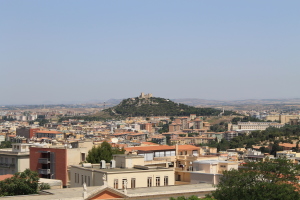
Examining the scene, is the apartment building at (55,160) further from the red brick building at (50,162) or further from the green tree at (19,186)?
the green tree at (19,186)

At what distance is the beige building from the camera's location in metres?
29.3

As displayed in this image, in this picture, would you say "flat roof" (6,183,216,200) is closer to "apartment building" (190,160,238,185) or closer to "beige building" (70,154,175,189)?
"beige building" (70,154,175,189)

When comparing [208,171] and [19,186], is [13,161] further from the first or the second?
[208,171]

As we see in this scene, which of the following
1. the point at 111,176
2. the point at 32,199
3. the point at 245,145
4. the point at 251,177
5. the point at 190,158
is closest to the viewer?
the point at 32,199

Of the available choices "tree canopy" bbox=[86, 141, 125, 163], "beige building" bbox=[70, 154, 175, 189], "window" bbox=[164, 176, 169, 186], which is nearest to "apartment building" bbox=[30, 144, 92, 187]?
"tree canopy" bbox=[86, 141, 125, 163]

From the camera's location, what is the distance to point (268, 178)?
26547 millimetres

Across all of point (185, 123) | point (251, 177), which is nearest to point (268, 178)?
point (251, 177)

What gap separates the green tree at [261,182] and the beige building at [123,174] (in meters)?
3.67

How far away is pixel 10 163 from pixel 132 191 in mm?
21248

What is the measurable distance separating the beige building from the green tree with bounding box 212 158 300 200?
12.0ft

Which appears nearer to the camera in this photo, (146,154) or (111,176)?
(111,176)

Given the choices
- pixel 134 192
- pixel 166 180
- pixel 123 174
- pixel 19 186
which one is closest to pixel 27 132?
pixel 19 186

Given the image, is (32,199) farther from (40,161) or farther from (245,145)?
(245,145)

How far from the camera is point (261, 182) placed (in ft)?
85.5
